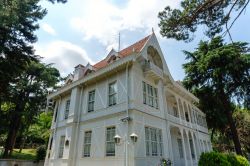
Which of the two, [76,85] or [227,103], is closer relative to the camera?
[76,85]

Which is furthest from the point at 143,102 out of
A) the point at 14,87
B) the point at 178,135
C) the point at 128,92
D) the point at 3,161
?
the point at 14,87

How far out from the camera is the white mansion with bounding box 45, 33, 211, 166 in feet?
36.0

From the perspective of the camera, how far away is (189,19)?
970 cm

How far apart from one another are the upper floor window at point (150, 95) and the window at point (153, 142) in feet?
6.01

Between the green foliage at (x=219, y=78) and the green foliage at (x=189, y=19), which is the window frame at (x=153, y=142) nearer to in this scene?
the green foliage at (x=189, y=19)

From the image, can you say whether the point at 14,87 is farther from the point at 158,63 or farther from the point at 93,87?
the point at 158,63

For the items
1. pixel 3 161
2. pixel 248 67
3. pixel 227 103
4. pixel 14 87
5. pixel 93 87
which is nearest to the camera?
pixel 93 87

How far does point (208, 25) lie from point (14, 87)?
2525 cm

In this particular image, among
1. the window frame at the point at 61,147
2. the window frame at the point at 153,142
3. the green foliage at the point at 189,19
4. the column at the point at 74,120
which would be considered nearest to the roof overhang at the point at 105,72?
the column at the point at 74,120

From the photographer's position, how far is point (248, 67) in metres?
21.2

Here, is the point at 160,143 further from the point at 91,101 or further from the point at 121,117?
the point at 91,101

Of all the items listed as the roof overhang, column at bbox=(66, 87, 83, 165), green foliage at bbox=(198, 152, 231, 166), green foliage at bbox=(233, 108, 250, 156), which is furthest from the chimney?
green foliage at bbox=(233, 108, 250, 156)

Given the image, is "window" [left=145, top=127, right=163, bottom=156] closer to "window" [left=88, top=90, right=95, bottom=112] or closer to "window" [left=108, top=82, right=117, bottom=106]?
"window" [left=108, top=82, right=117, bottom=106]

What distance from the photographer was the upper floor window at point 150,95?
12.9 metres
